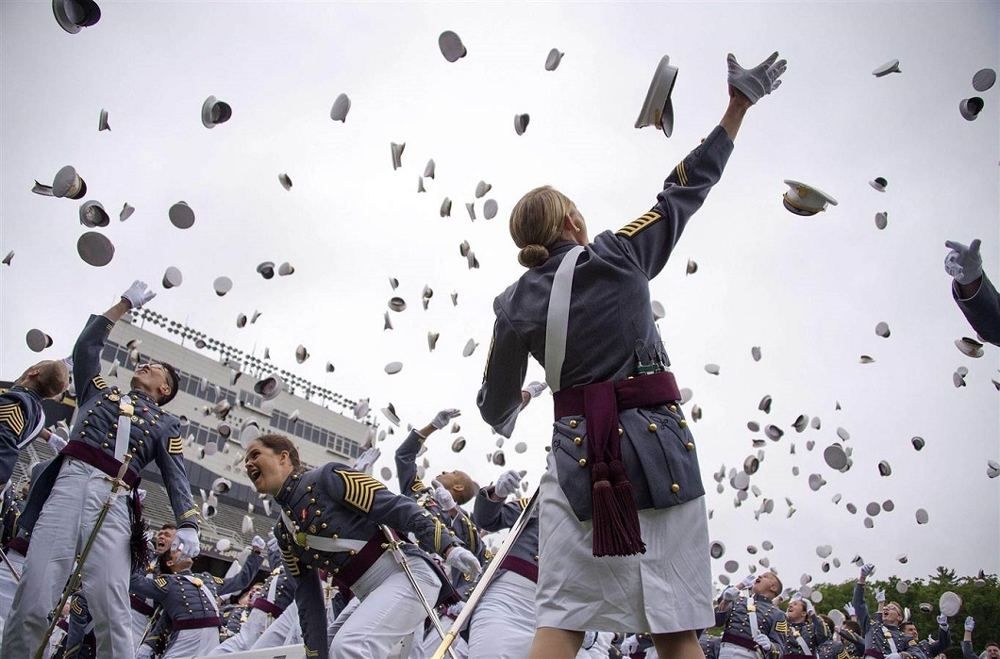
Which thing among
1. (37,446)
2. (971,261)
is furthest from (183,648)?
(37,446)

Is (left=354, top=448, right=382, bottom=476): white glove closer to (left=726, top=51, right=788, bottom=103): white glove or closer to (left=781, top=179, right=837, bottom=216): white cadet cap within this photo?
(left=781, top=179, right=837, bottom=216): white cadet cap

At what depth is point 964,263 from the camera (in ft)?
9.98

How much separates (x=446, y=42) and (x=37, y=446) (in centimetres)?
4036

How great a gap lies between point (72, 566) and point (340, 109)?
563cm

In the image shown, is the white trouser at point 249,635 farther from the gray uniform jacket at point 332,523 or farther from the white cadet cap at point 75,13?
the white cadet cap at point 75,13

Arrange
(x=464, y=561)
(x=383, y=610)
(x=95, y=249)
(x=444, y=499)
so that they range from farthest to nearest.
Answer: (x=444, y=499) → (x=95, y=249) → (x=464, y=561) → (x=383, y=610)

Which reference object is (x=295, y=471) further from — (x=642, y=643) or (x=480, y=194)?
(x=642, y=643)

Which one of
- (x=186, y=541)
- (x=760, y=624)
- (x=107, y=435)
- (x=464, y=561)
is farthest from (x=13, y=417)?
(x=760, y=624)

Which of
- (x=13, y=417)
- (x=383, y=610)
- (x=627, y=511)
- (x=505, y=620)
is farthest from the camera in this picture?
(x=13, y=417)

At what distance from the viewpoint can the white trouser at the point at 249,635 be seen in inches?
337

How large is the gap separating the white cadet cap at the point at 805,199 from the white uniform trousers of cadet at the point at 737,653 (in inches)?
335

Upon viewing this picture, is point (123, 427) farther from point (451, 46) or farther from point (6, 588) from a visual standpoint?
point (451, 46)

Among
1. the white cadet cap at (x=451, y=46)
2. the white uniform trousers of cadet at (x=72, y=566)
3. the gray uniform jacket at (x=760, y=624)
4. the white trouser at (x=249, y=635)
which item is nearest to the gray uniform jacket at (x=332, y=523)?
the white uniform trousers of cadet at (x=72, y=566)

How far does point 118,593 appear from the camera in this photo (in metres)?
4.77
